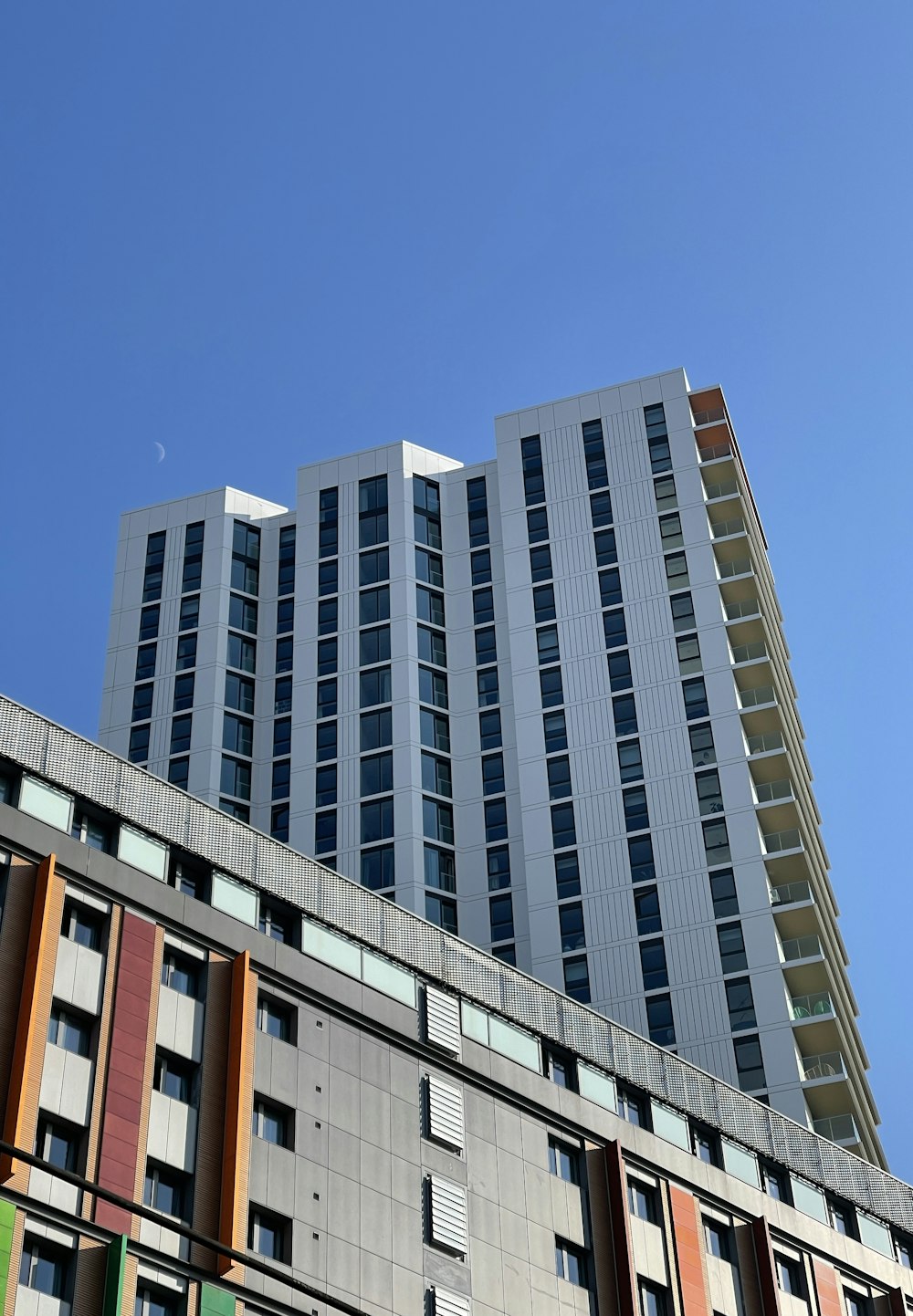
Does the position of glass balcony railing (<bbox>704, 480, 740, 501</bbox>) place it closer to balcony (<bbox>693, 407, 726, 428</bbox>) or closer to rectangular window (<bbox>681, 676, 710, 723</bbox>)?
balcony (<bbox>693, 407, 726, 428</bbox>)

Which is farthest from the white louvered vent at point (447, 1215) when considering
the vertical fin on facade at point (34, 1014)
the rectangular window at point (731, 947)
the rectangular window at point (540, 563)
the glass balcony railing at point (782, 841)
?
the rectangular window at point (540, 563)

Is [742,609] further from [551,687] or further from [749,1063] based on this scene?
[749,1063]

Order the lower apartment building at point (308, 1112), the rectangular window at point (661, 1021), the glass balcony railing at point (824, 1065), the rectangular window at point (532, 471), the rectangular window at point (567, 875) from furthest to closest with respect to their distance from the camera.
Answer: the rectangular window at point (532, 471)
the rectangular window at point (567, 875)
the rectangular window at point (661, 1021)
the glass balcony railing at point (824, 1065)
the lower apartment building at point (308, 1112)

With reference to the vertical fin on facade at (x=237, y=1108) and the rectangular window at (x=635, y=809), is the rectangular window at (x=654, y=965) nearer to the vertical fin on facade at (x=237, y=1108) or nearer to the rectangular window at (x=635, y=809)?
the rectangular window at (x=635, y=809)

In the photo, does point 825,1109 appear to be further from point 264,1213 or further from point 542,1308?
point 264,1213

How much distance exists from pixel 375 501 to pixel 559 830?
27.3 m

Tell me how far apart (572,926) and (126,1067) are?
45.3 m

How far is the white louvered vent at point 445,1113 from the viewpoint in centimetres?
4831

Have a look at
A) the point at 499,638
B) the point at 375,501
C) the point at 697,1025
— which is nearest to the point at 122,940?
the point at 697,1025

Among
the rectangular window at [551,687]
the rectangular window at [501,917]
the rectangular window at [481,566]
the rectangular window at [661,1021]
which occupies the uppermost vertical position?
the rectangular window at [481,566]

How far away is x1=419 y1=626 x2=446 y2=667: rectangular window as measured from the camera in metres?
99.6

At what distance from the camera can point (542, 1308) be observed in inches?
1874

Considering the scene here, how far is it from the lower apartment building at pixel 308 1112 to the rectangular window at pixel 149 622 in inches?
2141

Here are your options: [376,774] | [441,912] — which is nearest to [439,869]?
[441,912]
